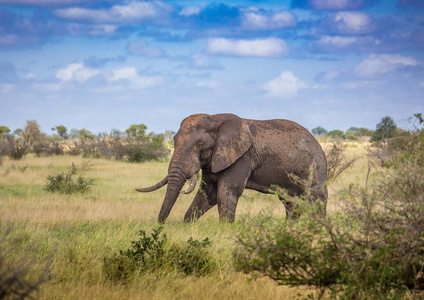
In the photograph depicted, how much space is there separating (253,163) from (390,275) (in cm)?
577

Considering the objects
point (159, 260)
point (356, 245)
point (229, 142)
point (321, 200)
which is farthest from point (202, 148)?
point (356, 245)

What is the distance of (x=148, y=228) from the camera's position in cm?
982

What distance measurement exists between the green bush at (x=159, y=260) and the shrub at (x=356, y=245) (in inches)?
74.3

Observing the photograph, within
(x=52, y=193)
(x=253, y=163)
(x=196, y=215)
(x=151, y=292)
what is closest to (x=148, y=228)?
(x=196, y=215)

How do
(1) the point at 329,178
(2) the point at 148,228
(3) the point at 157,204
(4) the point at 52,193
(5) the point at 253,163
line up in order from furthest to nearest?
(1) the point at 329,178
(4) the point at 52,193
(3) the point at 157,204
(5) the point at 253,163
(2) the point at 148,228

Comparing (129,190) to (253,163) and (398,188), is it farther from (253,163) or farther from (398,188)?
(398,188)

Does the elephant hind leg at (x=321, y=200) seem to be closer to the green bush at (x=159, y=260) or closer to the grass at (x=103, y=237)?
the grass at (x=103, y=237)

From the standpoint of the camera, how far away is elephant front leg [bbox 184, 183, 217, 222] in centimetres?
1108

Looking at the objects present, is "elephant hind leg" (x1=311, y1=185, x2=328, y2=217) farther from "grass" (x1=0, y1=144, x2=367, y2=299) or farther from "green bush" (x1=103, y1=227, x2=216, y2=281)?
"green bush" (x1=103, y1=227, x2=216, y2=281)

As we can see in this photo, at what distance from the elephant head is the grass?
0.72m

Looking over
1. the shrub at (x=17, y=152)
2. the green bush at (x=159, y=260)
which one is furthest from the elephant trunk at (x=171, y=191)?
the shrub at (x=17, y=152)

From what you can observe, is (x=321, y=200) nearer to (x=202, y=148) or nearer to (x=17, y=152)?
(x=202, y=148)

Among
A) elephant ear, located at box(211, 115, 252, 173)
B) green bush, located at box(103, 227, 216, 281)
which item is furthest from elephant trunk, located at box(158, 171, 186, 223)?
green bush, located at box(103, 227, 216, 281)

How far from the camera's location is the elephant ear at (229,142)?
10.6m
